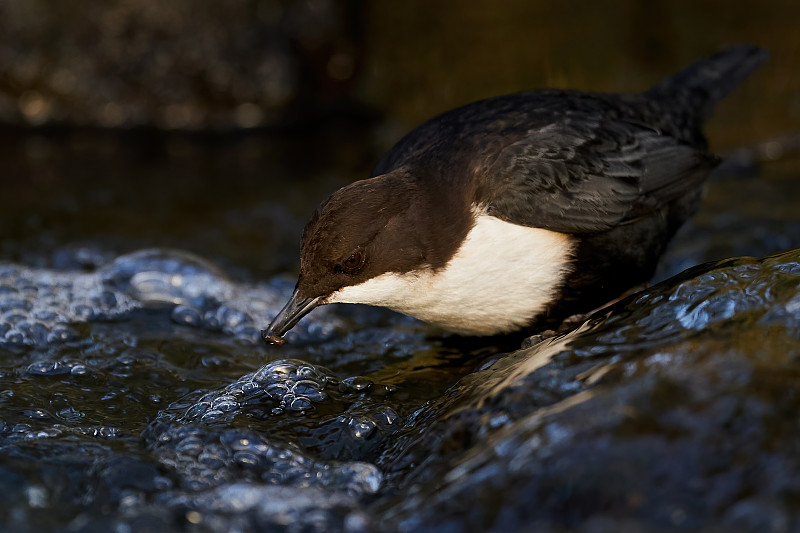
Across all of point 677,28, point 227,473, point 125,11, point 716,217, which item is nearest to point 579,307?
point 227,473

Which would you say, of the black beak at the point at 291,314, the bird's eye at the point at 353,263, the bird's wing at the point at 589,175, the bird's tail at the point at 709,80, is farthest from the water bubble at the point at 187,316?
the bird's tail at the point at 709,80

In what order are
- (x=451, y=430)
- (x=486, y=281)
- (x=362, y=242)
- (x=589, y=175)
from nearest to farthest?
(x=451, y=430) < (x=362, y=242) < (x=486, y=281) < (x=589, y=175)

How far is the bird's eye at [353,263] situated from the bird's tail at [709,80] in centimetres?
203

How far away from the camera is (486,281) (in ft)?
11.6

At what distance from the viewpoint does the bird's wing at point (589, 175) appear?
352 centimetres

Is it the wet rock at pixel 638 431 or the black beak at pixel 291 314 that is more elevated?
the black beak at pixel 291 314

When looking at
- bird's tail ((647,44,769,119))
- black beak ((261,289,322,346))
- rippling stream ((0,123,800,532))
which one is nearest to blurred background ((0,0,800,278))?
bird's tail ((647,44,769,119))

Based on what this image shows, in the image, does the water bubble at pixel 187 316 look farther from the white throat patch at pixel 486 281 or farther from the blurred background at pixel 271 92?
the white throat patch at pixel 486 281

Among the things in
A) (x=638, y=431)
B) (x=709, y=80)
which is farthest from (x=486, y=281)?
(x=709, y=80)

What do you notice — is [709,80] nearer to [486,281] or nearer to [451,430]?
[486,281]

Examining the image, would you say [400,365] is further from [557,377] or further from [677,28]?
[677,28]

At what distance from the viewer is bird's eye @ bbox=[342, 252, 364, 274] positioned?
11.1 ft

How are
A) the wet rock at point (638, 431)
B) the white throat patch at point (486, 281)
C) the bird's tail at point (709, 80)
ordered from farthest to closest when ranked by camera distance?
1. the bird's tail at point (709, 80)
2. the white throat patch at point (486, 281)
3. the wet rock at point (638, 431)

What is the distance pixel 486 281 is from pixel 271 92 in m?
4.94
